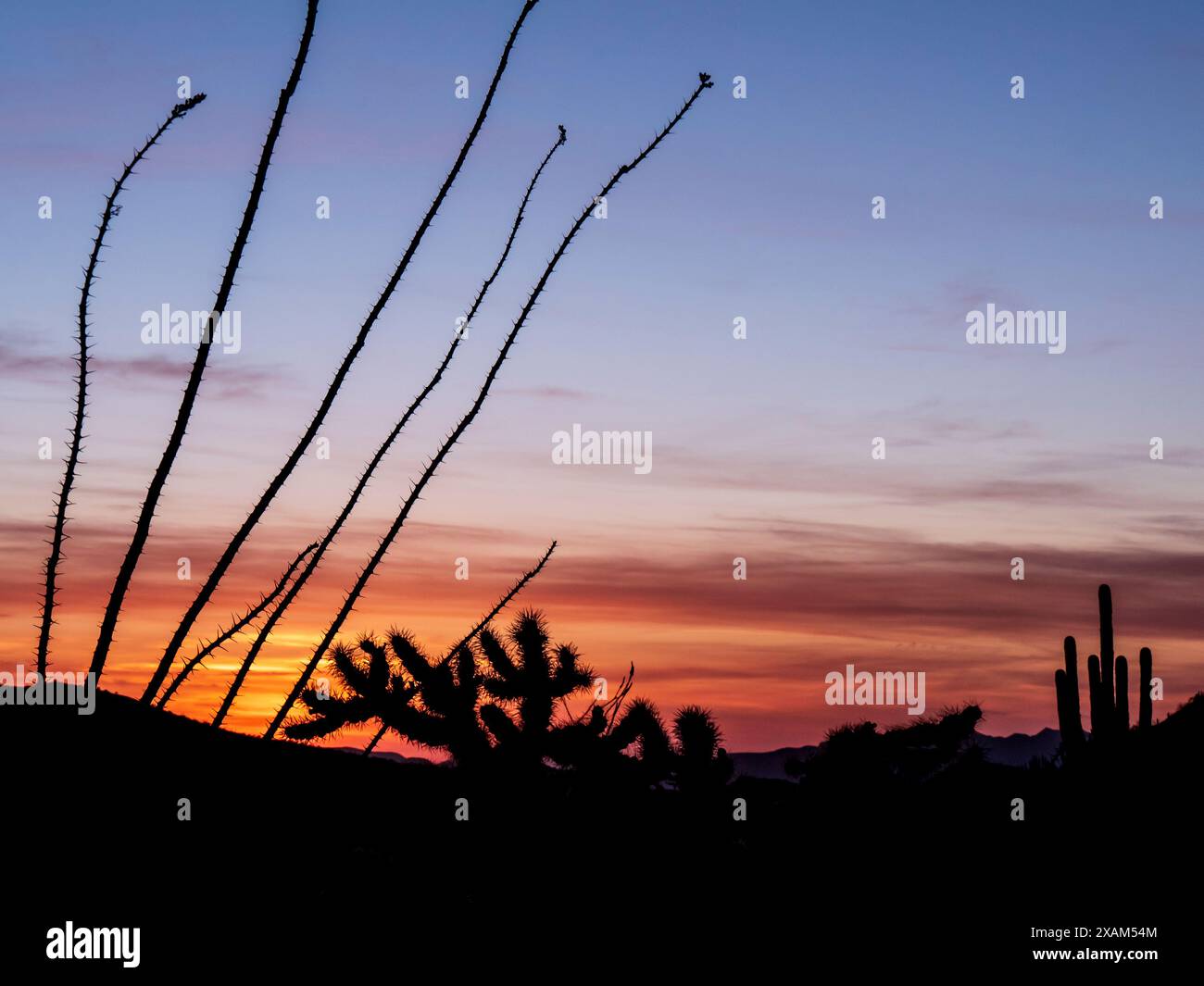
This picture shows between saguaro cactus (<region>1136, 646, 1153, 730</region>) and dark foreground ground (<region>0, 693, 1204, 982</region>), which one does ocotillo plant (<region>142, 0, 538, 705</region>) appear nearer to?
dark foreground ground (<region>0, 693, 1204, 982</region>)

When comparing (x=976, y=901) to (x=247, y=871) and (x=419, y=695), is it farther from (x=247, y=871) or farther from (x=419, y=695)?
(x=247, y=871)

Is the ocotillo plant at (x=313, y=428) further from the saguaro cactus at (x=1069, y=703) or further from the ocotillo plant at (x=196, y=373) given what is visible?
the saguaro cactus at (x=1069, y=703)

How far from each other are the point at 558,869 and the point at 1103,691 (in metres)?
5.23


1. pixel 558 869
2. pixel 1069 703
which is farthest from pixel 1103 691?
pixel 558 869

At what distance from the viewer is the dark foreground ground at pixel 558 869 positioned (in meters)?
5.75

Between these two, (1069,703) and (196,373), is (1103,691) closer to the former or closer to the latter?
(1069,703)

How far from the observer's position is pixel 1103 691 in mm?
9977

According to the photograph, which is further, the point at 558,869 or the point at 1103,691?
the point at 1103,691

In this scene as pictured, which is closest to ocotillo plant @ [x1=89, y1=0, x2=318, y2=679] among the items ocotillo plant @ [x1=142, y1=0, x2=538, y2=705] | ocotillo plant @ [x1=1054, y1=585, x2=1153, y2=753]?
ocotillo plant @ [x1=142, y1=0, x2=538, y2=705]

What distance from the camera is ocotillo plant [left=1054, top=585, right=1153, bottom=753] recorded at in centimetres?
950

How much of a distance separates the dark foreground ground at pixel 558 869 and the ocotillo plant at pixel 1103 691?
1195 millimetres

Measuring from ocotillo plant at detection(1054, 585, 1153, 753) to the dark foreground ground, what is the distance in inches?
47.1
